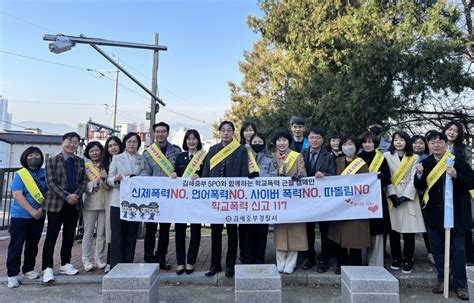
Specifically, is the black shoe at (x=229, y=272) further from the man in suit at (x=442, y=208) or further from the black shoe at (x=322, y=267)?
the man in suit at (x=442, y=208)

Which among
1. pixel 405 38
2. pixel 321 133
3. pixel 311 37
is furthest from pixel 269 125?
pixel 321 133

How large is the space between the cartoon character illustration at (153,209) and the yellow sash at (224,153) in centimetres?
99

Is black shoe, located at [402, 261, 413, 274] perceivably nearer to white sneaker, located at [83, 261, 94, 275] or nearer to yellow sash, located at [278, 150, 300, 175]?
yellow sash, located at [278, 150, 300, 175]

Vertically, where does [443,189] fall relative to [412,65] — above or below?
below

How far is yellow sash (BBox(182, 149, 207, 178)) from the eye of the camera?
5219mm

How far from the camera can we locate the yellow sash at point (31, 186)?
492 centimetres

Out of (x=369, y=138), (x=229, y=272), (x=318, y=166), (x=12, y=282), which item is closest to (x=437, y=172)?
(x=369, y=138)

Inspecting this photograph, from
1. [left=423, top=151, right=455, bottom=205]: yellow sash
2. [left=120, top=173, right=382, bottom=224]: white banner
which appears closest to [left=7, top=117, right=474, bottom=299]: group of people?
[left=423, top=151, right=455, bottom=205]: yellow sash

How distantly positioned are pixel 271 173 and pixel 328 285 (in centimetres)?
174

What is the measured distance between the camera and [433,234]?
4.69m

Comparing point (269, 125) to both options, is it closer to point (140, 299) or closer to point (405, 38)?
point (405, 38)

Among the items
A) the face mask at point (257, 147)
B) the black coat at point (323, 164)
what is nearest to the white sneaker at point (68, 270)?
the face mask at point (257, 147)

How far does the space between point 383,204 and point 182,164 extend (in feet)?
9.72

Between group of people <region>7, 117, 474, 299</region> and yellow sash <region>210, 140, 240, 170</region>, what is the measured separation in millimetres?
14
